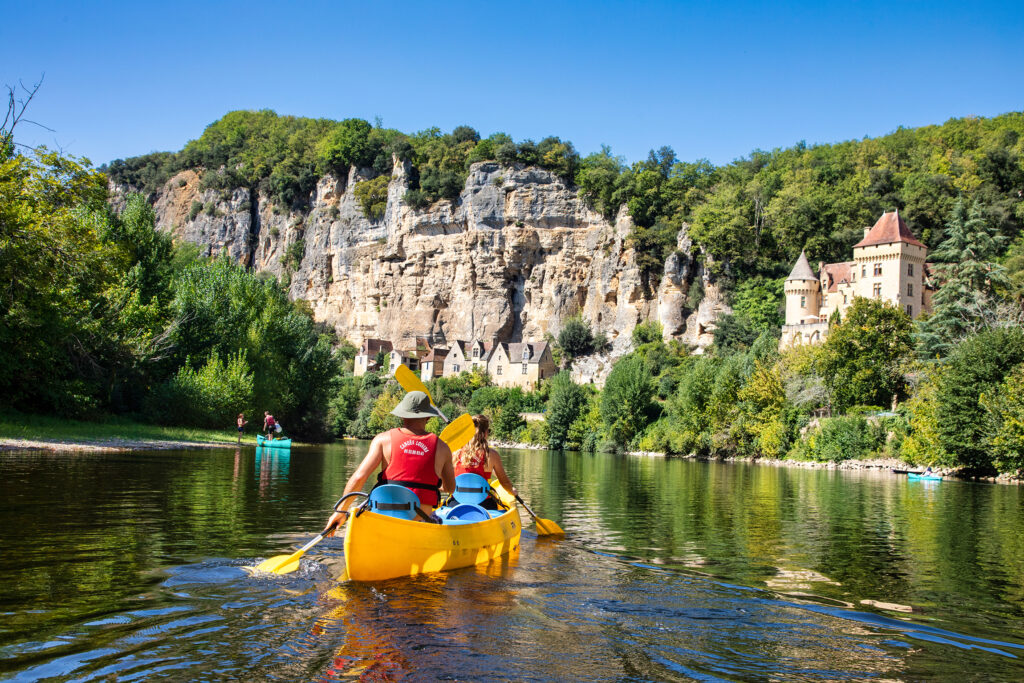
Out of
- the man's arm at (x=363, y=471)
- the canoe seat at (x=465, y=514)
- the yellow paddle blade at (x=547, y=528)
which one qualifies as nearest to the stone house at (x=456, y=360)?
the yellow paddle blade at (x=547, y=528)

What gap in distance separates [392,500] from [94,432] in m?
23.3

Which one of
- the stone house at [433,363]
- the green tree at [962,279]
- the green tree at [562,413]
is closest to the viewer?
the green tree at [962,279]

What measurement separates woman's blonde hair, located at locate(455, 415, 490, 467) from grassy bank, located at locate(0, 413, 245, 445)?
1692 cm

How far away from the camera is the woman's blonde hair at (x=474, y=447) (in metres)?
11.5

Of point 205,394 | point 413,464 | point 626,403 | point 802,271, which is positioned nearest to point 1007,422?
point 413,464

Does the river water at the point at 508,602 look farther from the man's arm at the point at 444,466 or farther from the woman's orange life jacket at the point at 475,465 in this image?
the woman's orange life jacket at the point at 475,465

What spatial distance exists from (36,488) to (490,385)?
65.1 m

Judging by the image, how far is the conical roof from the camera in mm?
64688

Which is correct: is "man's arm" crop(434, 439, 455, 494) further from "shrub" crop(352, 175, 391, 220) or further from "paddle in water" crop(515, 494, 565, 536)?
"shrub" crop(352, 175, 391, 220)

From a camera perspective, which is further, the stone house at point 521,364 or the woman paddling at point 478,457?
the stone house at point 521,364

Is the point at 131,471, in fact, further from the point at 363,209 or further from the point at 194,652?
the point at 363,209

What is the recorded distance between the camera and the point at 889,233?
2452 inches

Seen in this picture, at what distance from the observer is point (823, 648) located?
19.7ft

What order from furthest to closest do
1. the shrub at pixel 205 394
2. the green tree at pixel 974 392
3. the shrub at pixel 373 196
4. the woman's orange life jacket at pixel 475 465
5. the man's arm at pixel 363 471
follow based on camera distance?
the shrub at pixel 373 196
the shrub at pixel 205 394
the green tree at pixel 974 392
the woman's orange life jacket at pixel 475 465
the man's arm at pixel 363 471
